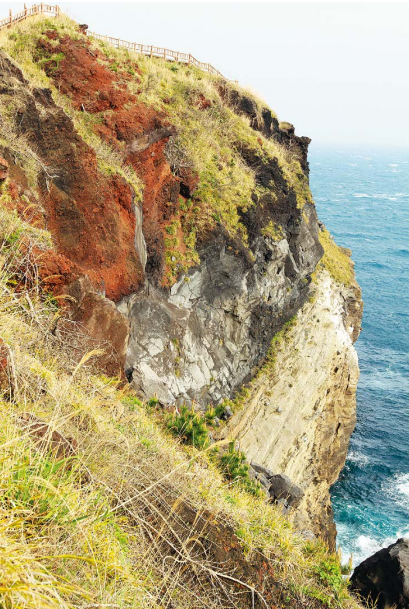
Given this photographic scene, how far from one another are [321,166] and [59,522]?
207 m

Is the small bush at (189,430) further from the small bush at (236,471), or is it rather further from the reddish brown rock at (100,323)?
the reddish brown rock at (100,323)

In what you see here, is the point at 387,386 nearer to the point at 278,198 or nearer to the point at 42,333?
the point at 278,198

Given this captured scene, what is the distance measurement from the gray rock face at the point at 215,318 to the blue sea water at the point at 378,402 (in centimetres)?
1189

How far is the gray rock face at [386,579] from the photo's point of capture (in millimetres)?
7723

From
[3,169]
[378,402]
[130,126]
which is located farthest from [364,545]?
[3,169]

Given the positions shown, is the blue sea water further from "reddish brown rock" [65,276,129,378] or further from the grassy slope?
the grassy slope

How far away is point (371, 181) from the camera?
152 m

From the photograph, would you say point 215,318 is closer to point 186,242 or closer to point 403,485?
point 186,242

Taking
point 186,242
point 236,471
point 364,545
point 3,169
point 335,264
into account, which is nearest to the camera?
point 236,471

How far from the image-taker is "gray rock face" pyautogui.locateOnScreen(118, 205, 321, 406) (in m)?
14.5

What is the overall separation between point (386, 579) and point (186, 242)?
41.9ft

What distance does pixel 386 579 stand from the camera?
8.22m

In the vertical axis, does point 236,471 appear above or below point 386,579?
above

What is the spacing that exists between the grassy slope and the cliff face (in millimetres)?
2337
